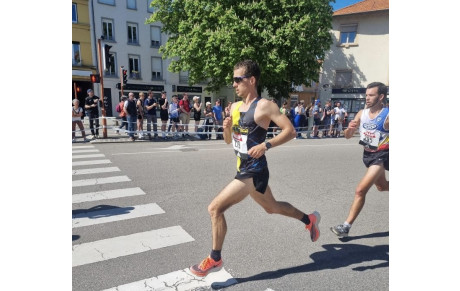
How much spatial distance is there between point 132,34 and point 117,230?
28.1 metres

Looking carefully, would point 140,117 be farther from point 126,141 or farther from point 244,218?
point 244,218

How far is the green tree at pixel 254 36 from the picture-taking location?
13000mm

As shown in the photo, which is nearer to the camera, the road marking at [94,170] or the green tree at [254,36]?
the road marking at [94,170]

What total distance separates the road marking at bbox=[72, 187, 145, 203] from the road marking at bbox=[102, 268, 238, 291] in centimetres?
247

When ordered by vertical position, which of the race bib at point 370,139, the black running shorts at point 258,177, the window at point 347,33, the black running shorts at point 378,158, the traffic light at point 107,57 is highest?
the traffic light at point 107,57

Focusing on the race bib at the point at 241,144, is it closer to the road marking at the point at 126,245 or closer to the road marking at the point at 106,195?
the road marking at the point at 126,245

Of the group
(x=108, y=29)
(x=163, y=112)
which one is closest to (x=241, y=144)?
(x=163, y=112)

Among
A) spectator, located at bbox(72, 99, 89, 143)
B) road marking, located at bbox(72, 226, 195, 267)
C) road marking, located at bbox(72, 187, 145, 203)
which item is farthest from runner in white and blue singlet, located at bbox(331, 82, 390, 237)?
spectator, located at bbox(72, 99, 89, 143)

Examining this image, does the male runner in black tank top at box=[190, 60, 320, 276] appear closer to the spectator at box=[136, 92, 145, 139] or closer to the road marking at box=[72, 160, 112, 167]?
the road marking at box=[72, 160, 112, 167]

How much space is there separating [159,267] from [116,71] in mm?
27594

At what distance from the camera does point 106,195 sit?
4754 millimetres

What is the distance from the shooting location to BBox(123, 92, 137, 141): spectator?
1100 centimetres

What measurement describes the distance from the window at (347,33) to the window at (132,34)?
28.1 metres

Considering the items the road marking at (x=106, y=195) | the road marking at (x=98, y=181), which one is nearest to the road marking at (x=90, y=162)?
the road marking at (x=98, y=181)
